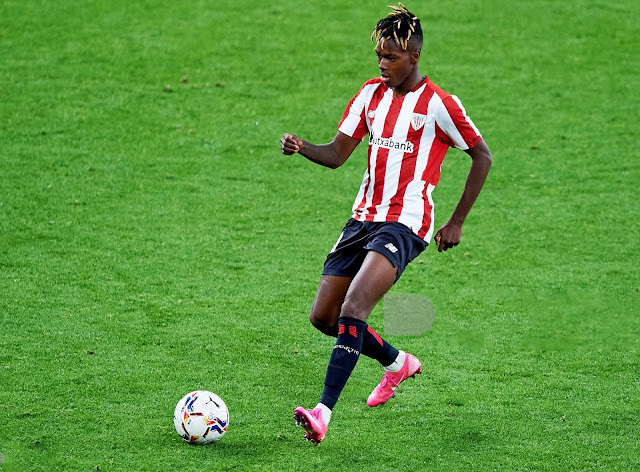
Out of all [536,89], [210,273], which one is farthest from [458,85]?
[210,273]

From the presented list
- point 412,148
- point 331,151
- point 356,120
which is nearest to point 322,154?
point 331,151

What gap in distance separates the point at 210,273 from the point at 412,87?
2.66 metres

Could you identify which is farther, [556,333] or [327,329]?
[556,333]

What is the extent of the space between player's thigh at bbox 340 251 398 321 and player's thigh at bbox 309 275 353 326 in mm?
282

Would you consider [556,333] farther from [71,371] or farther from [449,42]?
[449,42]

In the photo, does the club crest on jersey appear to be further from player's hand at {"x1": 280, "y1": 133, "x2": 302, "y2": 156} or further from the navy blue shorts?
player's hand at {"x1": 280, "y1": 133, "x2": 302, "y2": 156}

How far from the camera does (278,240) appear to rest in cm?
750

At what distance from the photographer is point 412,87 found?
4.92 meters

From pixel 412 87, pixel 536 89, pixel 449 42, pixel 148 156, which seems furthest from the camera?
pixel 449 42

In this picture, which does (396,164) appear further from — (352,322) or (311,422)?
(311,422)

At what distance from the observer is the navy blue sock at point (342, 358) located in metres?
4.41

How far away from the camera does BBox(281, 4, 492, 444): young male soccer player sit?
4.73 metres

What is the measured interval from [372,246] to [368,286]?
0.25 m

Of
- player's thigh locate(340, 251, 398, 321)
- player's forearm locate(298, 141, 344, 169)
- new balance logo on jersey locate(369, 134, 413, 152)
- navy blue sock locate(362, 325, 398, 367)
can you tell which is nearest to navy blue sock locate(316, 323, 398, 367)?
navy blue sock locate(362, 325, 398, 367)
